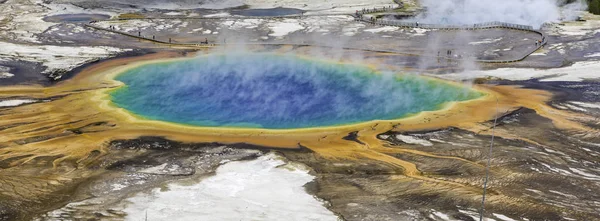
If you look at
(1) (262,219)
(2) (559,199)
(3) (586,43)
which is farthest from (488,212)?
(3) (586,43)

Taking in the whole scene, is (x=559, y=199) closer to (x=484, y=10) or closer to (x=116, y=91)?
(x=116, y=91)

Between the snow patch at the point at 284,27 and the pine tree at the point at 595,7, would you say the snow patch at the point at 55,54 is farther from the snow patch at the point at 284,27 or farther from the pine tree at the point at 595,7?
the pine tree at the point at 595,7

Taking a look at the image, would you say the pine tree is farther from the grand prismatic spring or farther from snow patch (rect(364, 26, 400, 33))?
snow patch (rect(364, 26, 400, 33))

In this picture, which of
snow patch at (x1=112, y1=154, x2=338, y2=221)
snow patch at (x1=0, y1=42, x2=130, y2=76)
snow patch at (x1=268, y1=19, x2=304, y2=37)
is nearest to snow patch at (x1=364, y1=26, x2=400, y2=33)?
snow patch at (x1=268, y1=19, x2=304, y2=37)

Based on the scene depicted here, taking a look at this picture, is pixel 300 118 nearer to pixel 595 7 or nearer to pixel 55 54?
pixel 55 54

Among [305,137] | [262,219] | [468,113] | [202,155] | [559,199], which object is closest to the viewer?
[262,219]

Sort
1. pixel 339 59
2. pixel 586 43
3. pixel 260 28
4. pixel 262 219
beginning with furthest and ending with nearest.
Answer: pixel 260 28 < pixel 586 43 < pixel 339 59 < pixel 262 219

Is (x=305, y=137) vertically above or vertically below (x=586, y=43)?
below
